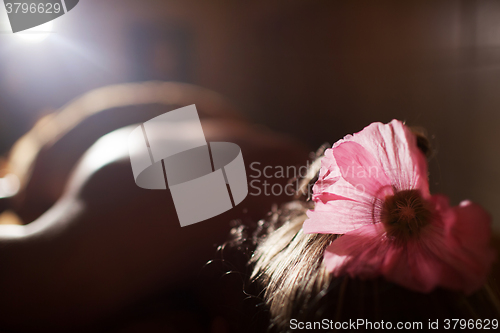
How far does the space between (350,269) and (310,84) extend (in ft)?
2.59

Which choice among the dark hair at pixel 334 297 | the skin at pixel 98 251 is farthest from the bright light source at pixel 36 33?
the dark hair at pixel 334 297

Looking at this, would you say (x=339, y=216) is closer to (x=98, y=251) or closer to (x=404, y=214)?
(x=404, y=214)

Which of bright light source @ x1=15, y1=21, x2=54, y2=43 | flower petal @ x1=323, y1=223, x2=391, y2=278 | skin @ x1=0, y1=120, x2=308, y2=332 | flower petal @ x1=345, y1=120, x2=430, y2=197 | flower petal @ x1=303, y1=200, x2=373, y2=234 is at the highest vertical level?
bright light source @ x1=15, y1=21, x2=54, y2=43

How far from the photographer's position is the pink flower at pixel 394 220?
0.18 meters

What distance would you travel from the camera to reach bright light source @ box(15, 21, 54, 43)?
0.63 m

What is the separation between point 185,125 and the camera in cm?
Result: 58

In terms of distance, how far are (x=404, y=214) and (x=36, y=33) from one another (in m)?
0.77

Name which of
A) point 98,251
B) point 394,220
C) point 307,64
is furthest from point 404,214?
point 307,64

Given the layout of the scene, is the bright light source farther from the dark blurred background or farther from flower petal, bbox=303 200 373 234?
flower petal, bbox=303 200 373 234

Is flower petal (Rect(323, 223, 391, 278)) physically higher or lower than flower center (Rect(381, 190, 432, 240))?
lower

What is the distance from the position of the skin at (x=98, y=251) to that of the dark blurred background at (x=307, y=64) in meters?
0.35

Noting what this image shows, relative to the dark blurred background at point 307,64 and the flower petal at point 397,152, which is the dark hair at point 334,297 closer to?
the flower petal at point 397,152

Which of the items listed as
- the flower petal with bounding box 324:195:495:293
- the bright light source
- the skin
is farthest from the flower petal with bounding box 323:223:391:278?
the bright light source

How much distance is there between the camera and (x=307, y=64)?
2.99 ft
